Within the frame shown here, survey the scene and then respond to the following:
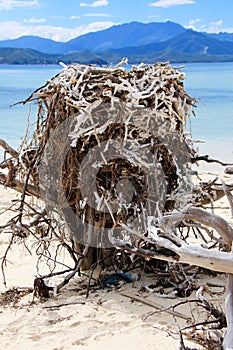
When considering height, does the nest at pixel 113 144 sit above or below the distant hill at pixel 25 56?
below

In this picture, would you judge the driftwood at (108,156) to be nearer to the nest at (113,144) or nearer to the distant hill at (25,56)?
the nest at (113,144)

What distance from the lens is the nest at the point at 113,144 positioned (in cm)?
471

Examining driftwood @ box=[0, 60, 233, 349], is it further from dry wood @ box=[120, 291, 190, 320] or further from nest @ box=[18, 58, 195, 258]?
dry wood @ box=[120, 291, 190, 320]

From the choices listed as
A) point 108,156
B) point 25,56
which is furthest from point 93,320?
point 25,56

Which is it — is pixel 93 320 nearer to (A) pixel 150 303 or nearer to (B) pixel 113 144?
(A) pixel 150 303

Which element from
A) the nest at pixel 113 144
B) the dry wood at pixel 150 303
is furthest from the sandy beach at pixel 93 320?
the nest at pixel 113 144

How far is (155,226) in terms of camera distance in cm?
376

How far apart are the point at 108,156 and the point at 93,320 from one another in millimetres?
1418

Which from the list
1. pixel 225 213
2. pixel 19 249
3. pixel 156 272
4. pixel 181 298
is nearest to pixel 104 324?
pixel 181 298

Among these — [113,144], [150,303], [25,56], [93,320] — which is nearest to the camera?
[93,320]

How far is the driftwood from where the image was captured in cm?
471

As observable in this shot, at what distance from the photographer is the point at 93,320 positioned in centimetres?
441

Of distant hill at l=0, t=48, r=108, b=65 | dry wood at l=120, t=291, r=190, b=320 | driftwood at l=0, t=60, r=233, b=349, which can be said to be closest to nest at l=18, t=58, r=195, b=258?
driftwood at l=0, t=60, r=233, b=349

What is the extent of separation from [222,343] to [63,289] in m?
2.47
